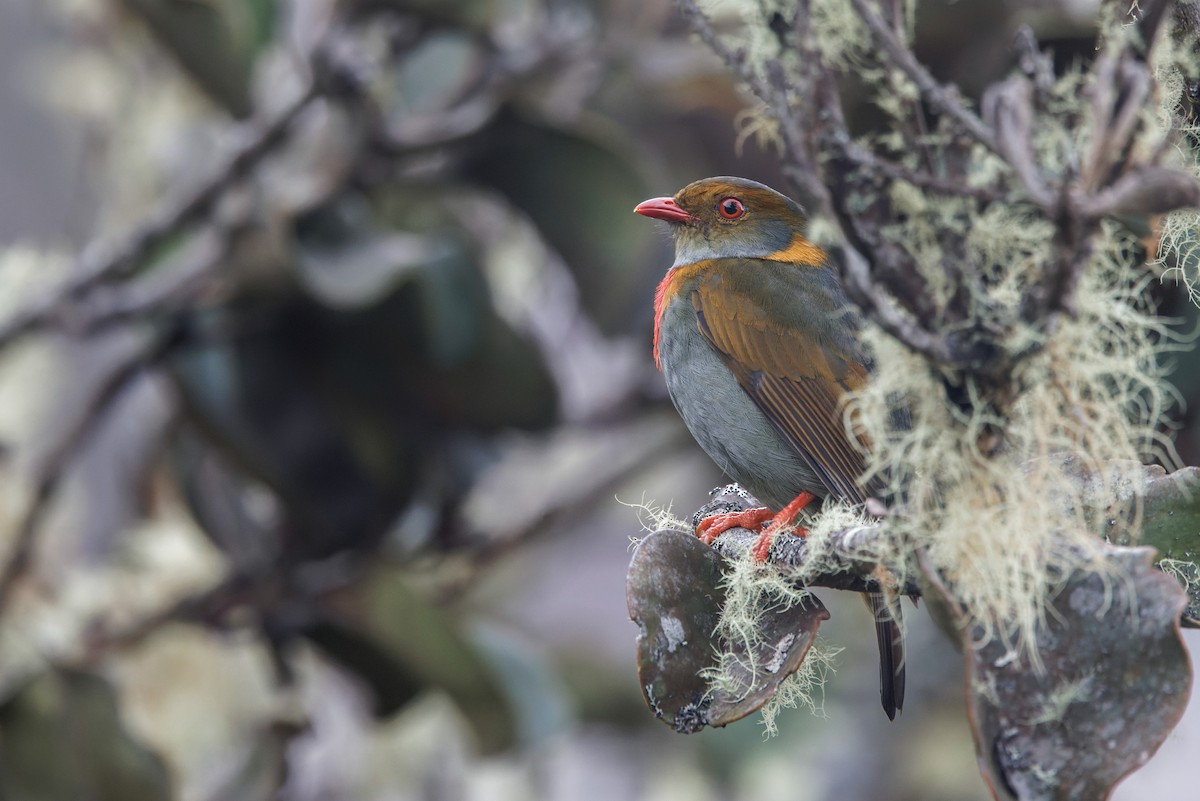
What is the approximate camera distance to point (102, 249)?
335cm

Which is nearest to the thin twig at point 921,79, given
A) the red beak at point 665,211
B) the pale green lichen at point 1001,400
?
the pale green lichen at point 1001,400

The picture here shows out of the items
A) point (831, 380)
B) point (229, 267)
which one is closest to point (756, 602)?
point (831, 380)

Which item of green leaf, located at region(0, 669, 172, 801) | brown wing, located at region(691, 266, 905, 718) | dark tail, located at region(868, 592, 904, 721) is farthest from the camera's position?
green leaf, located at region(0, 669, 172, 801)

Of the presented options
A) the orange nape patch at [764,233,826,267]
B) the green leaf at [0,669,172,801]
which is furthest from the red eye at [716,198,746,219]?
the green leaf at [0,669,172,801]

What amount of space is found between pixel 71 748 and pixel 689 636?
2074 millimetres

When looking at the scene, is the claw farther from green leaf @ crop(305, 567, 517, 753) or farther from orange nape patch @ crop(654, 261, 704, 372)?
green leaf @ crop(305, 567, 517, 753)

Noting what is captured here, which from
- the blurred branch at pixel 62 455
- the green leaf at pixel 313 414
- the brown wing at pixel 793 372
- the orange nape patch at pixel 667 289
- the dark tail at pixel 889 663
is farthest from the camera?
the green leaf at pixel 313 414

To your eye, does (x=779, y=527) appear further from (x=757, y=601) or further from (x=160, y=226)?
(x=160, y=226)

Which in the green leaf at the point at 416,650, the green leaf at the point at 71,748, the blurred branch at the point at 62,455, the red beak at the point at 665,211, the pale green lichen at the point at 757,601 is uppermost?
the pale green lichen at the point at 757,601

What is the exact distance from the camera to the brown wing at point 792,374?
2047 millimetres

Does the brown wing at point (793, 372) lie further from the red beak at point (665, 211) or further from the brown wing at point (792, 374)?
the red beak at point (665, 211)

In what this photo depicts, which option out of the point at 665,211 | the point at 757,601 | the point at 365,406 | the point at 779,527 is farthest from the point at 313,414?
the point at 757,601

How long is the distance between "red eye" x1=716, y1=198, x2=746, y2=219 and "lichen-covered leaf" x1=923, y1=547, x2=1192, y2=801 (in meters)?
1.41

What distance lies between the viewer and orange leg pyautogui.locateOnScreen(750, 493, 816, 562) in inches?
59.4
